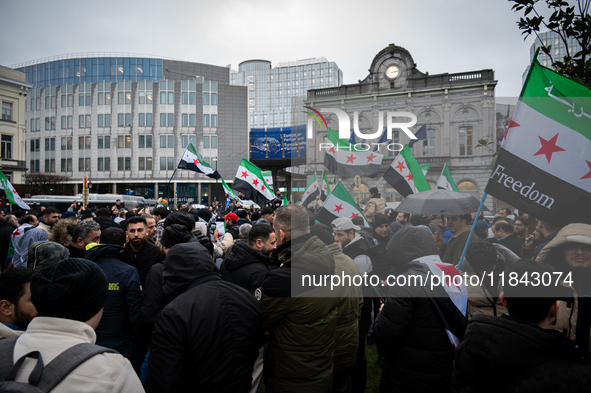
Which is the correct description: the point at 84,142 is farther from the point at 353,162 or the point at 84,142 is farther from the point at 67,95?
the point at 353,162

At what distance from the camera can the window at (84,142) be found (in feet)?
158

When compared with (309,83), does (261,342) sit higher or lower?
lower

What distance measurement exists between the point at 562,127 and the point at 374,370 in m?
3.95

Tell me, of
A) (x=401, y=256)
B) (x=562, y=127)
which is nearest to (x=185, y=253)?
(x=401, y=256)

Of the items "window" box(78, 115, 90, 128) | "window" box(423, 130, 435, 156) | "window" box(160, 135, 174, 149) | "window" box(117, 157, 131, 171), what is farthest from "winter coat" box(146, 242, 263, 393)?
"window" box(78, 115, 90, 128)

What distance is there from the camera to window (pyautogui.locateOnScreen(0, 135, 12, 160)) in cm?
3403

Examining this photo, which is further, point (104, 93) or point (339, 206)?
point (104, 93)

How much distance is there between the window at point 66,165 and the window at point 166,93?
16626 millimetres

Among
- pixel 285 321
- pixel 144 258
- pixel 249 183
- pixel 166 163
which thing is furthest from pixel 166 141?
pixel 285 321

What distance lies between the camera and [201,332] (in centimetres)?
214

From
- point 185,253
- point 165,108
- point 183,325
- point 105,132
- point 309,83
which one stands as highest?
point 309,83

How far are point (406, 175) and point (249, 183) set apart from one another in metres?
5.52

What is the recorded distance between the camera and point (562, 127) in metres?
2.85

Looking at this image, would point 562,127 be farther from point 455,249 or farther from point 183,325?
point 183,325
